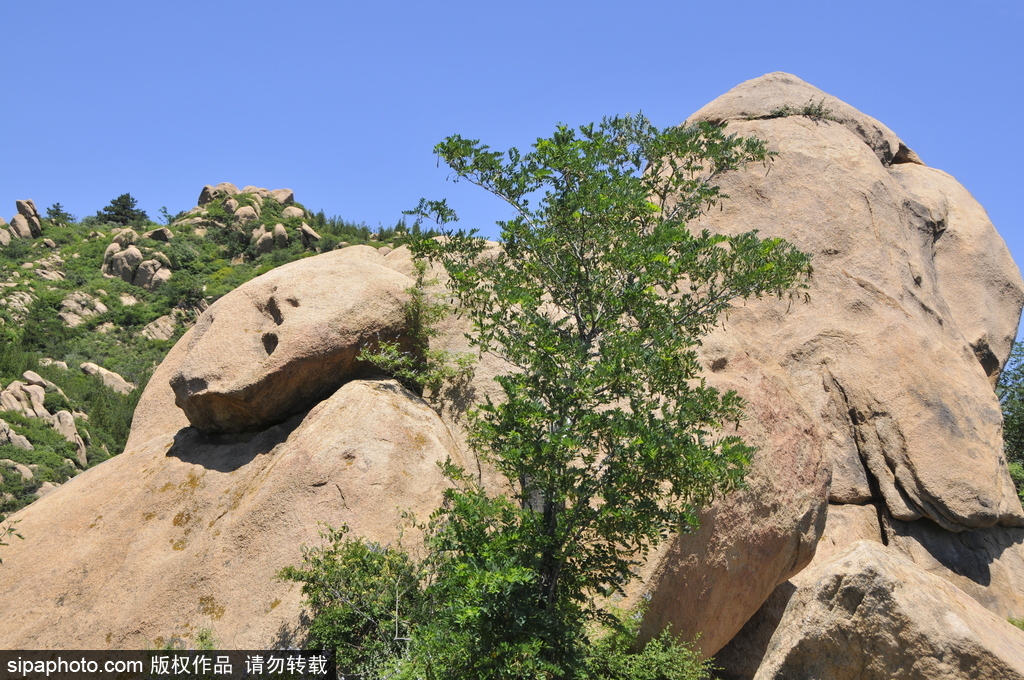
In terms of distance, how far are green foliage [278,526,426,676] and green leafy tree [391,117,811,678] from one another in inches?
19.7

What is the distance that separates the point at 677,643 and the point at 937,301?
1049 centimetres

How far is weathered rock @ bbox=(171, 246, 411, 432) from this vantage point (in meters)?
12.3

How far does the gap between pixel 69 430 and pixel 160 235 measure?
22280mm

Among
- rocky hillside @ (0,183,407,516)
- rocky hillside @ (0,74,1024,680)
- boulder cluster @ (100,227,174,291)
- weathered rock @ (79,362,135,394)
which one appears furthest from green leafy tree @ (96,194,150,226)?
rocky hillside @ (0,74,1024,680)

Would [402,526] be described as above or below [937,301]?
below

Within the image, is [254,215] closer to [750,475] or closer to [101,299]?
Result: [101,299]

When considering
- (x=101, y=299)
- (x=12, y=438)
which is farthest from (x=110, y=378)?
(x=101, y=299)

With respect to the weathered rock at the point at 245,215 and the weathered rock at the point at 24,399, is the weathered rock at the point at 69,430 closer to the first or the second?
the weathered rock at the point at 24,399

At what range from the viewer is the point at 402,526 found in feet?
35.4

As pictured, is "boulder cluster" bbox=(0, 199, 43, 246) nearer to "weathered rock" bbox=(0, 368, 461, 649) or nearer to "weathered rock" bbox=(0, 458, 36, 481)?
"weathered rock" bbox=(0, 458, 36, 481)

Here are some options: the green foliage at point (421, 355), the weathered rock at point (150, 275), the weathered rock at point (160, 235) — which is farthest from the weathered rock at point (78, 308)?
the green foliage at point (421, 355)

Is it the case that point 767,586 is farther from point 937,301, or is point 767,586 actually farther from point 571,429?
point 937,301

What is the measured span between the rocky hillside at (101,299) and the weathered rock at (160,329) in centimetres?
8

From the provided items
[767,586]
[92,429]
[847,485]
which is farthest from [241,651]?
[92,429]
